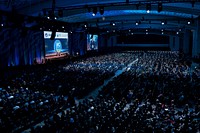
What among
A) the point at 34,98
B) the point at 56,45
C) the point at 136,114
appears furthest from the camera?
the point at 56,45

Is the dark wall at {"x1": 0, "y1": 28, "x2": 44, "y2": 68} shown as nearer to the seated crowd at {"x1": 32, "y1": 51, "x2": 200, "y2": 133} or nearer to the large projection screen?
the large projection screen

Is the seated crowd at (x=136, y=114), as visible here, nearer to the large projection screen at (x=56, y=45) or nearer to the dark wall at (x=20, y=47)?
the dark wall at (x=20, y=47)

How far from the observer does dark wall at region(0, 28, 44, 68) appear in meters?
28.0

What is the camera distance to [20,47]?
31.1 metres

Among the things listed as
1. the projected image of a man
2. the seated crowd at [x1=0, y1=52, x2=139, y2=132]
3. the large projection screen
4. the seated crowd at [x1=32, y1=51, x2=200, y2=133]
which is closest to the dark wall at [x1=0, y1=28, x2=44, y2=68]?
the large projection screen

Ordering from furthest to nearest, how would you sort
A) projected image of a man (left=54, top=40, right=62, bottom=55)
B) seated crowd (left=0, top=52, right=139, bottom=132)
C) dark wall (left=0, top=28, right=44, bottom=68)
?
projected image of a man (left=54, top=40, right=62, bottom=55) → dark wall (left=0, top=28, right=44, bottom=68) → seated crowd (left=0, top=52, right=139, bottom=132)

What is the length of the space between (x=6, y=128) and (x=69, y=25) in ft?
95.8

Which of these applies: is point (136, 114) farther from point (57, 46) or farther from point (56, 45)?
point (57, 46)

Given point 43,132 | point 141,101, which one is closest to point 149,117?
point 141,101

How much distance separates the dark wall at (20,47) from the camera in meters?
28.0

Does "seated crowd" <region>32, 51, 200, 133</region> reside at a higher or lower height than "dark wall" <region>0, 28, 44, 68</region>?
lower

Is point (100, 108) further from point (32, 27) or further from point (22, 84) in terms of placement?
point (32, 27)

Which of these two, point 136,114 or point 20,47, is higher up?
point 20,47

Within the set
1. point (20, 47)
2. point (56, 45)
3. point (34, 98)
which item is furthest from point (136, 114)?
point (56, 45)
